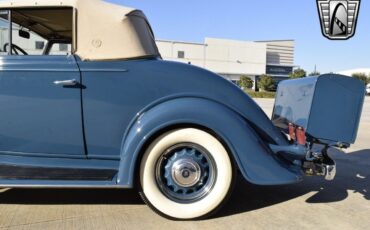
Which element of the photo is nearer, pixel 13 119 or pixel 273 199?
pixel 13 119

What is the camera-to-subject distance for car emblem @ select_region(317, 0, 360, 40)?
28.0 ft

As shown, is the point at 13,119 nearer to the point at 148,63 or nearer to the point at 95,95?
the point at 95,95

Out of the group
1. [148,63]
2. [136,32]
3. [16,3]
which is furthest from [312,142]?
[16,3]

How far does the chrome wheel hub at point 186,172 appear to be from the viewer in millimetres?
3102

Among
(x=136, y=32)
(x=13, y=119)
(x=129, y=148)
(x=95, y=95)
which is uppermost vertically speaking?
(x=136, y=32)

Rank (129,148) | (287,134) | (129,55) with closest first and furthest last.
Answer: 1. (129,148)
2. (129,55)
3. (287,134)

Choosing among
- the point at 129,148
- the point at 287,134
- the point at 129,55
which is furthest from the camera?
the point at 287,134

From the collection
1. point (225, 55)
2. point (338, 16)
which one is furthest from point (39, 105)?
point (225, 55)

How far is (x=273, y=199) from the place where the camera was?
3.70 metres

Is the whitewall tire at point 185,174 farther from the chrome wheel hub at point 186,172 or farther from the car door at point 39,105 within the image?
the car door at point 39,105

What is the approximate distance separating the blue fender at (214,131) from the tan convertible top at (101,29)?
58 cm

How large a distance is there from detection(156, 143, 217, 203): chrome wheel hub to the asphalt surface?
9.2 inches

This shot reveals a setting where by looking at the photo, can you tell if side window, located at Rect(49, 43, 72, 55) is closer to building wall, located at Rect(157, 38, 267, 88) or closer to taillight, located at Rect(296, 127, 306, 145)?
taillight, located at Rect(296, 127, 306, 145)

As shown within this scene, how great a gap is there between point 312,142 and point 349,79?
0.61m
